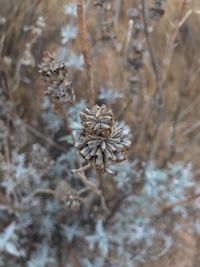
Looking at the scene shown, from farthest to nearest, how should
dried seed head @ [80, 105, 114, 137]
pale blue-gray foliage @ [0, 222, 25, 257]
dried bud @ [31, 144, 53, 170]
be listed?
1. pale blue-gray foliage @ [0, 222, 25, 257]
2. dried bud @ [31, 144, 53, 170]
3. dried seed head @ [80, 105, 114, 137]

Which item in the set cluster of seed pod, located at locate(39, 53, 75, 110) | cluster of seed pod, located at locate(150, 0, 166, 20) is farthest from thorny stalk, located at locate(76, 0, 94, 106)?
cluster of seed pod, located at locate(150, 0, 166, 20)

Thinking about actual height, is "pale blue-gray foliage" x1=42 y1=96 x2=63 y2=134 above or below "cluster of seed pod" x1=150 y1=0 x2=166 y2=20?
below

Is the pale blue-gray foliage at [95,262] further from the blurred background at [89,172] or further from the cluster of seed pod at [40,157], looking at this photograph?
the cluster of seed pod at [40,157]

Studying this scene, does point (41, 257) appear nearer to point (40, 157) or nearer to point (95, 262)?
point (95, 262)

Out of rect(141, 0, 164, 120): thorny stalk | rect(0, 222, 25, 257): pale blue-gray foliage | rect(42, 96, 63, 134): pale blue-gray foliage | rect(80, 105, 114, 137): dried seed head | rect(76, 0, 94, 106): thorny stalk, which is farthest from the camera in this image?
rect(42, 96, 63, 134): pale blue-gray foliage

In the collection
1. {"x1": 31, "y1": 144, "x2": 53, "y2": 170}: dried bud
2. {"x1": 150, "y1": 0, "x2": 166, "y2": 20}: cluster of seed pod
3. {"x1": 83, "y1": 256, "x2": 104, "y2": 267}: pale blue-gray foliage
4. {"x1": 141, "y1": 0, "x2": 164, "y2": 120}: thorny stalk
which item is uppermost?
{"x1": 150, "y1": 0, "x2": 166, "y2": 20}: cluster of seed pod

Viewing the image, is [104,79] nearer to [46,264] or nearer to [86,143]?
[46,264]

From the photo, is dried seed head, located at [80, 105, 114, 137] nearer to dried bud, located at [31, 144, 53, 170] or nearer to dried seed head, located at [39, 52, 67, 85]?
dried seed head, located at [39, 52, 67, 85]

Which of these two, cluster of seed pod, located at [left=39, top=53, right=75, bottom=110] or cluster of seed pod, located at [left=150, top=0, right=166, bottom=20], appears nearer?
cluster of seed pod, located at [left=39, top=53, right=75, bottom=110]
